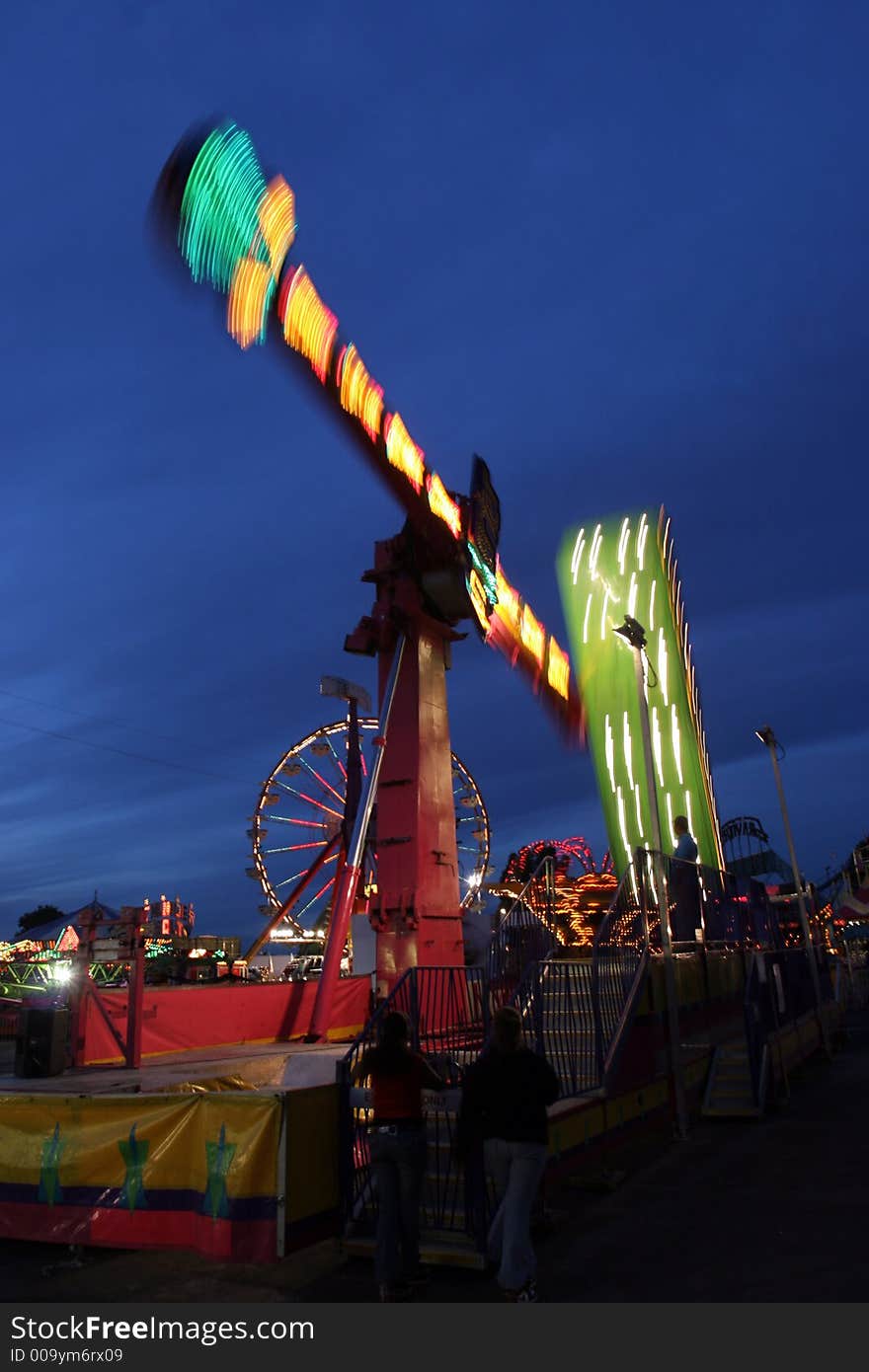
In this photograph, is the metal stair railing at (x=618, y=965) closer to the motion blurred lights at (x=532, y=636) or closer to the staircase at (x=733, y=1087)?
the staircase at (x=733, y=1087)

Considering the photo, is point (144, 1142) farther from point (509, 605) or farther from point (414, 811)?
point (509, 605)

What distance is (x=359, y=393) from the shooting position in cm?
1172

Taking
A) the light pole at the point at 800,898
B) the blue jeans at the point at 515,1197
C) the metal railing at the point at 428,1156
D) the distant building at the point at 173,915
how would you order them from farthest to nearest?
the distant building at the point at 173,915 < the light pole at the point at 800,898 < the metal railing at the point at 428,1156 < the blue jeans at the point at 515,1197

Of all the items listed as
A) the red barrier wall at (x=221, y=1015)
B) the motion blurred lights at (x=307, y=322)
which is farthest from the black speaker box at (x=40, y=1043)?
the motion blurred lights at (x=307, y=322)

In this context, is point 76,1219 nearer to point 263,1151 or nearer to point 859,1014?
point 263,1151

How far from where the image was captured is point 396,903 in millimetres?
13398

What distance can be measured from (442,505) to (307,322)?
4.21m

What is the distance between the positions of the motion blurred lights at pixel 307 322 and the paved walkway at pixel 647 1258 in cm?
887

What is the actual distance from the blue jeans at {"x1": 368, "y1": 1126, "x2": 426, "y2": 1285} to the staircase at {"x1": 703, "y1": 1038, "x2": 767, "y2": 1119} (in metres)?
7.31

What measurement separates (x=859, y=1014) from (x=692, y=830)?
40.4 ft

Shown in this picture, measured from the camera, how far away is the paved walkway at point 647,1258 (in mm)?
5496

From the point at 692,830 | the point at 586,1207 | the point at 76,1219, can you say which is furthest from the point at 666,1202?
the point at 692,830

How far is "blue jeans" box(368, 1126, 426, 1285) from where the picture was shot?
556 centimetres

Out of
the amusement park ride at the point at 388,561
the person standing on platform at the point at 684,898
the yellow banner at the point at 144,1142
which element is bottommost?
the yellow banner at the point at 144,1142
